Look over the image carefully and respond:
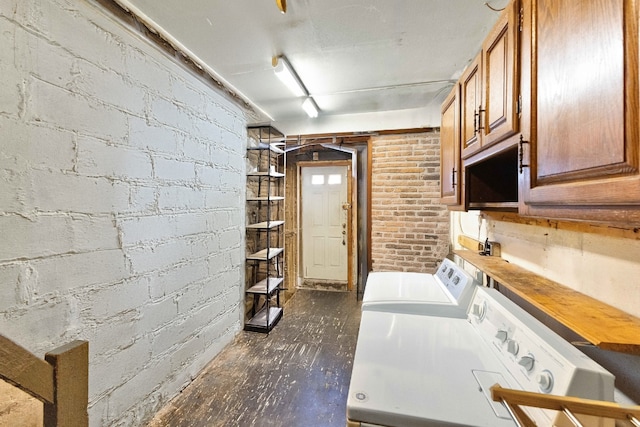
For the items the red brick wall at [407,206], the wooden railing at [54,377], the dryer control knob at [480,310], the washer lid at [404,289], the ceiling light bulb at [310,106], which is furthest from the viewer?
the red brick wall at [407,206]

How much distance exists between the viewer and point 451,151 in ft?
6.25

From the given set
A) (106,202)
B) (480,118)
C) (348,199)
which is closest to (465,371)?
(480,118)

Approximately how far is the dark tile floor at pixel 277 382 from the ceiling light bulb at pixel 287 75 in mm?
2405

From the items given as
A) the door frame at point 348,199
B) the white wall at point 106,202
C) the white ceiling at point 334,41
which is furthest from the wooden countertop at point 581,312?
the door frame at point 348,199

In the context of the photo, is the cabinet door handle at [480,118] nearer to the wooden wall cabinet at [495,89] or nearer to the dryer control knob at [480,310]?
the wooden wall cabinet at [495,89]

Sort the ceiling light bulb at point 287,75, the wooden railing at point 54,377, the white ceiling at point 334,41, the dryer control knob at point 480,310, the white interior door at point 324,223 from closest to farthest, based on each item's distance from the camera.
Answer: the wooden railing at point 54,377 < the dryer control knob at point 480,310 < the white ceiling at point 334,41 < the ceiling light bulb at point 287,75 < the white interior door at point 324,223

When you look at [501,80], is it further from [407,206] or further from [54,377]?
[407,206]

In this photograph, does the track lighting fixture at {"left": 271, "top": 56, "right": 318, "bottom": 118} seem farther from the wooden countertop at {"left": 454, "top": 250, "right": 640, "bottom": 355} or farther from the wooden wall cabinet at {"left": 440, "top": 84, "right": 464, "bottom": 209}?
the wooden countertop at {"left": 454, "top": 250, "right": 640, "bottom": 355}

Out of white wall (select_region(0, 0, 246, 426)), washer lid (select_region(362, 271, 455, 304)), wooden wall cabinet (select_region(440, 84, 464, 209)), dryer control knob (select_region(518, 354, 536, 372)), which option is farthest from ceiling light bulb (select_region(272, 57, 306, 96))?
dryer control knob (select_region(518, 354, 536, 372))

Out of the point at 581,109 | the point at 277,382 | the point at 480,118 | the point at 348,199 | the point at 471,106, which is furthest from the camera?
the point at 348,199

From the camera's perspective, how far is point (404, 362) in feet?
3.45

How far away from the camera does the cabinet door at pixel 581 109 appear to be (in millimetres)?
562

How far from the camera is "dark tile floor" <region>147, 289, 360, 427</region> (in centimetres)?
172

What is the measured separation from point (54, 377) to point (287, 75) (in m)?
2.25
